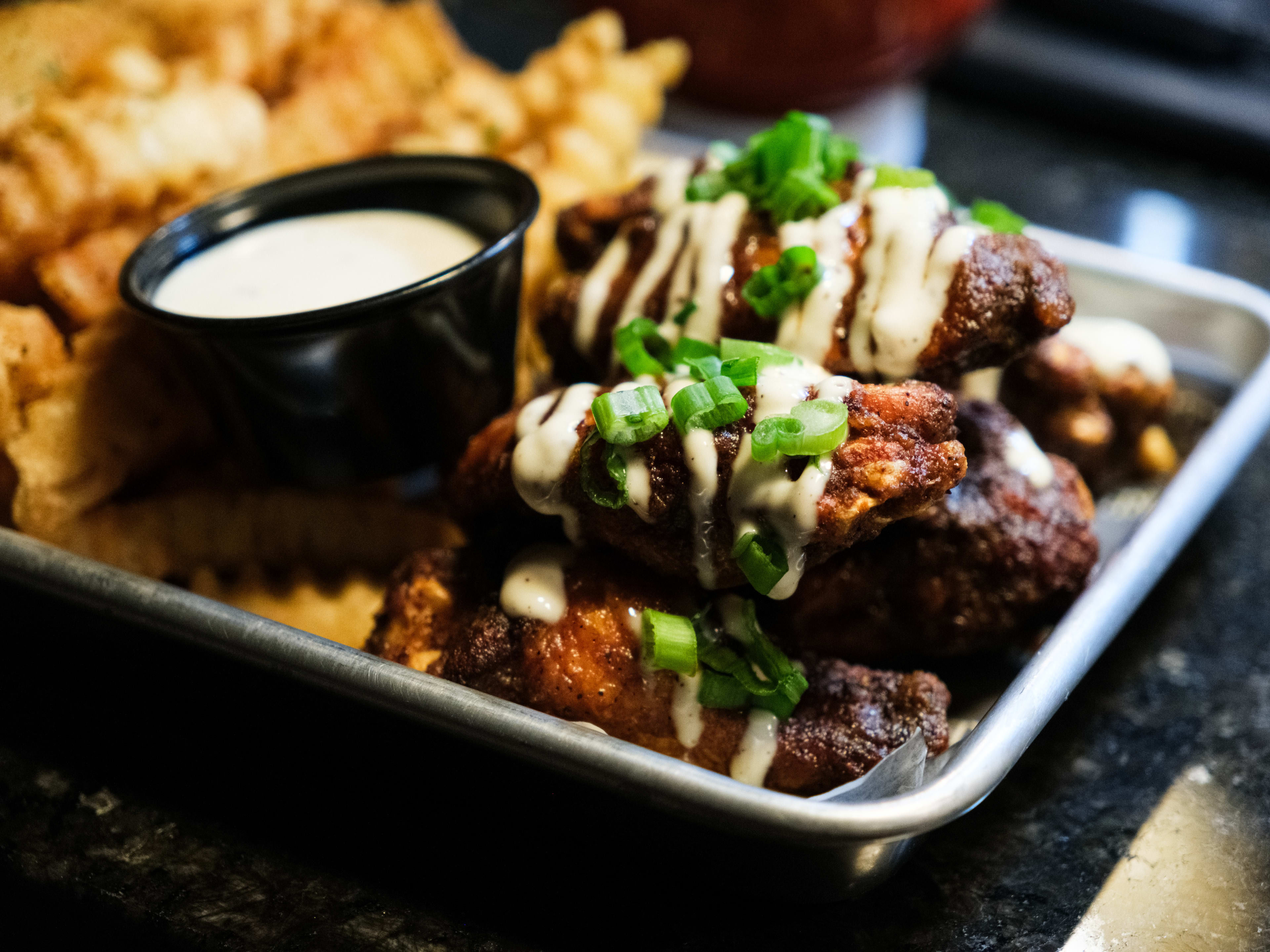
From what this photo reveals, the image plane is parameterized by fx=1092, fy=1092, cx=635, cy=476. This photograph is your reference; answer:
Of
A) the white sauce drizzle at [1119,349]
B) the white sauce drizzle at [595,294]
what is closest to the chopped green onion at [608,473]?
the white sauce drizzle at [595,294]

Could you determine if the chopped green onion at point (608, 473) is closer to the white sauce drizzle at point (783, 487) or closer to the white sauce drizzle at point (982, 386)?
the white sauce drizzle at point (783, 487)

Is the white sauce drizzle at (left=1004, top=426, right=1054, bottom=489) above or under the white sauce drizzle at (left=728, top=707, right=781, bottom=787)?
above

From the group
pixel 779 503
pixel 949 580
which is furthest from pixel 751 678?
pixel 949 580

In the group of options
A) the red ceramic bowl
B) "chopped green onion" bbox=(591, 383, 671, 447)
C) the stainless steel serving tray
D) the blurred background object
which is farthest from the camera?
the blurred background object

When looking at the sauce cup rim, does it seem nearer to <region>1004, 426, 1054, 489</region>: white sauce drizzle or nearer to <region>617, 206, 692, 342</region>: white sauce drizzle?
<region>617, 206, 692, 342</region>: white sauce drizzle

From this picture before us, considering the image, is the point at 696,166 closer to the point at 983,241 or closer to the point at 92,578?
the point at 983,241

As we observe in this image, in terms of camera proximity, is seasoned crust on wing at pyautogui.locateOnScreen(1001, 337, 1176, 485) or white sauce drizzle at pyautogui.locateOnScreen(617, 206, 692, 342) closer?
white sauce drizzle at pyautogui.locateOnScreen(617, 206, 692, 342)

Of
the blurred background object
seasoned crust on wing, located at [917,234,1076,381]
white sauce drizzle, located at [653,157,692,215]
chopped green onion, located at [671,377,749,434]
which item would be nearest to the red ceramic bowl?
the blurred background object
